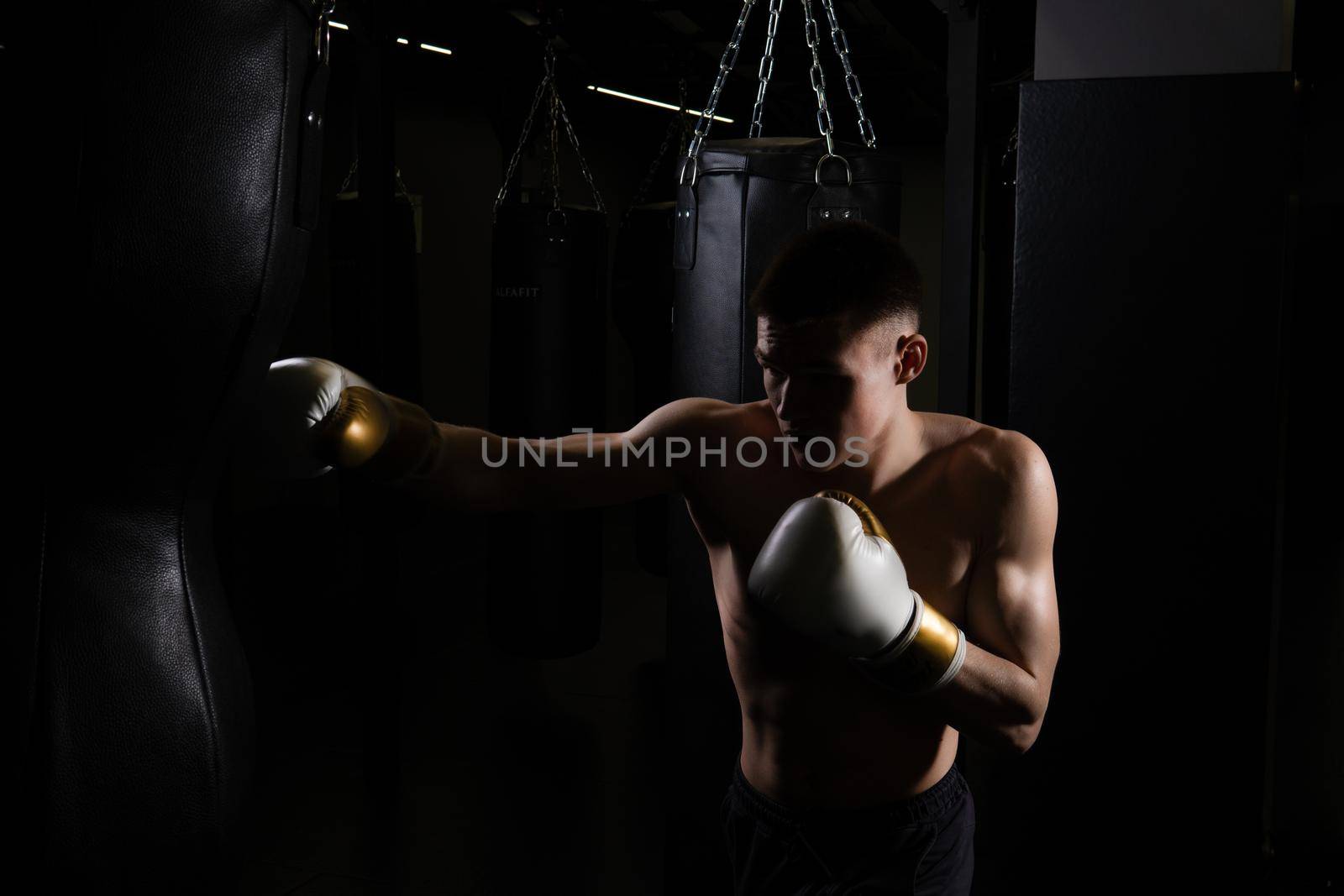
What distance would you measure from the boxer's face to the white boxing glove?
0.22 m

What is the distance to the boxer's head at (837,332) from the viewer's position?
5.17 feet

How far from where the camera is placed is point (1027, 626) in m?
1.49

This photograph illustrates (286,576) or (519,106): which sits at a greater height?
(519,106)

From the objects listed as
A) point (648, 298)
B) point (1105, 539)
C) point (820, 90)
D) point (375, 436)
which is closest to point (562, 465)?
point (375, 436)

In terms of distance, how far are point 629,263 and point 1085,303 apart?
11.0 feet

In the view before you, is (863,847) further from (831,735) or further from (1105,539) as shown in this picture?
(1105,539)

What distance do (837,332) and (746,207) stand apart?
790 millimetres

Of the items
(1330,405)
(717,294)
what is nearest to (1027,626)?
(717,294)

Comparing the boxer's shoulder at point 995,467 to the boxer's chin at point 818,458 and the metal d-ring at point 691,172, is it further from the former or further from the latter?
the metal d-ring at point 691,172

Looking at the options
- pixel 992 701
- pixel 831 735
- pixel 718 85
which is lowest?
pixel 831 735

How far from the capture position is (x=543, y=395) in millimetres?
4277

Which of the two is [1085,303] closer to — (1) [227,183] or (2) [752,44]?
(1) [227,183]

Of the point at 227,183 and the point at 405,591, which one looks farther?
the point at 405,591

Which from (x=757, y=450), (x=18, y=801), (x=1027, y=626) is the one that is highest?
(x=757, y=450)
